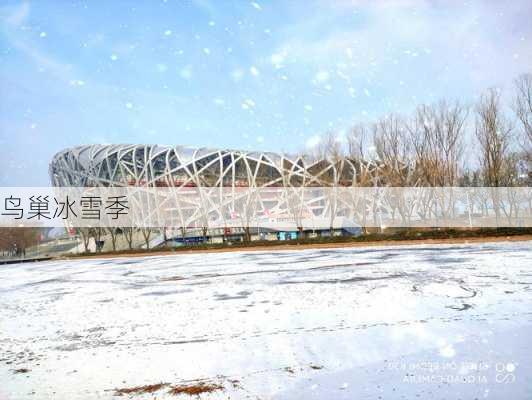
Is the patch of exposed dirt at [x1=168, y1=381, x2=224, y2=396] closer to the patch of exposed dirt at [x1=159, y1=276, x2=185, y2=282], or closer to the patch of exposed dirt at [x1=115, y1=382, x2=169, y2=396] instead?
the patch of exposed dirt at [x1=115, y1=382, x2=169, y2=396]

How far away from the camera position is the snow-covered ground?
325cm

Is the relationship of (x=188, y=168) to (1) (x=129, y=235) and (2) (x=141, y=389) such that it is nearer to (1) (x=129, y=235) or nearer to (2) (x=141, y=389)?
(1) (x=129, y=235)

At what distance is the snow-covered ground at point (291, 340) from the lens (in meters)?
3.25

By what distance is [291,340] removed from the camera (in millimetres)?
4367

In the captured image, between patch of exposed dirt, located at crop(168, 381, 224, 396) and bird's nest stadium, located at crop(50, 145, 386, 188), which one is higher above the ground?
bird's nest stadium, located at crop(50, 145, 386, 188)

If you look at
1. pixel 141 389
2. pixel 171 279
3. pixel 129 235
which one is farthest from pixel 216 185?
pixel 141 389

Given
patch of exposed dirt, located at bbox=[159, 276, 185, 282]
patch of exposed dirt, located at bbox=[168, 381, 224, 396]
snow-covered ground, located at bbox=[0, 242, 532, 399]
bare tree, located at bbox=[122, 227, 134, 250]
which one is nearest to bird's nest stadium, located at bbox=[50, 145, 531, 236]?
bare tree, located at bbox=[122, 227, 134, 250]

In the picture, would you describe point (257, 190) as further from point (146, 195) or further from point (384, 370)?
point (384, 370)

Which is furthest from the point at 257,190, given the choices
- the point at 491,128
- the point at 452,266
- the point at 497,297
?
the point at 497,297

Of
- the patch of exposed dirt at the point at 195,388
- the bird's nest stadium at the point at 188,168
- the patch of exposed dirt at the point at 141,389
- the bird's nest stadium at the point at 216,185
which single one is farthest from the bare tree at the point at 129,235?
the patch of exposed dirt at the point at 195,388

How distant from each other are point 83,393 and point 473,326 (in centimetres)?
410

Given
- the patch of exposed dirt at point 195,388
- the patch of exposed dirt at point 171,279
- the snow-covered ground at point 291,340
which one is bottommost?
the patch of exposed dirt at point 171,279

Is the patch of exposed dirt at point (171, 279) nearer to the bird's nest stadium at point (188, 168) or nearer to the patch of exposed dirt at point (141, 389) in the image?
the patch of exposed dirt at point (141, 389)

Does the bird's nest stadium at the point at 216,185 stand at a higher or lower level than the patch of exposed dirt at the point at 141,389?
higher
